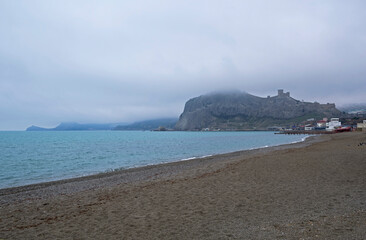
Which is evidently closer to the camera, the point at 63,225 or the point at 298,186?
the point at 63,225

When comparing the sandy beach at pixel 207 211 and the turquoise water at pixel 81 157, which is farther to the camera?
the turquoise water at pixel 81 157

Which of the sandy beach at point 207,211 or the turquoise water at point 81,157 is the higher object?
the sandy beach at point 207,211

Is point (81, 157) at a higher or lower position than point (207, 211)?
lower

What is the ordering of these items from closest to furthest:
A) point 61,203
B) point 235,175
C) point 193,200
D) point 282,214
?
point 282,214, point 193,200, point 61,203, point 235,175

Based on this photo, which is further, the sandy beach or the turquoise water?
the turquoise water

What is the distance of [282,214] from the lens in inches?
306

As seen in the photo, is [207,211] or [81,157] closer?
[207,211]

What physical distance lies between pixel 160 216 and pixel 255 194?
433 centimetres

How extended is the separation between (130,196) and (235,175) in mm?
6855

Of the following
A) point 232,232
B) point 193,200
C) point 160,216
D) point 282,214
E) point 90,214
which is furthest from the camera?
point 193,200

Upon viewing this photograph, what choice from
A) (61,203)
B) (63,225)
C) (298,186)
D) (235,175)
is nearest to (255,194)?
(298,186)

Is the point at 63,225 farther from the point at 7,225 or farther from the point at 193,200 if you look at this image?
the point at 193,200

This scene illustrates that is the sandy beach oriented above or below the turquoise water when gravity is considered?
above

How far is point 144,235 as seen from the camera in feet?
22.5
